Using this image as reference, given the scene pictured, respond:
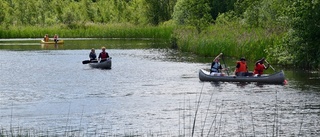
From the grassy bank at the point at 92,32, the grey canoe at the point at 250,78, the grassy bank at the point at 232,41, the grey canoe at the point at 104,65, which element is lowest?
the grassy bank at the point at 92,32

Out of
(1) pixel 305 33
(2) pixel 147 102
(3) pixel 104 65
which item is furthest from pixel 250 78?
(3) pixel 104 65

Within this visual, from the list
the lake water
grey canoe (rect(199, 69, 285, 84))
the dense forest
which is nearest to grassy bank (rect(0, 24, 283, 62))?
the dense forest

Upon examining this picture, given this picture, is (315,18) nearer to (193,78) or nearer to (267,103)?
(193,78)

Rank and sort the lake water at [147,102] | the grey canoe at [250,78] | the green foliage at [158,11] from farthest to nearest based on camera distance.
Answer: the green foliage at [158,11]
the grey canoe at [250,78]
the lake water at [147,102]

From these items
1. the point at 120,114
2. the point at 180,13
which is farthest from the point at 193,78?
the point at 180,13

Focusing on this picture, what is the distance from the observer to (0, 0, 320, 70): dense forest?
38.4m

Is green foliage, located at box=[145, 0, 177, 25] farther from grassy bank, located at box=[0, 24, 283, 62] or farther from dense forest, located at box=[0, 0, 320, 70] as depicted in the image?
grassy bank, located at box=[0, 24, 283, 62]

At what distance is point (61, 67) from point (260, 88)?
54.4ft

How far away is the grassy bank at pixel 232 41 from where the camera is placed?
145 ft

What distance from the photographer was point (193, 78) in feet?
120

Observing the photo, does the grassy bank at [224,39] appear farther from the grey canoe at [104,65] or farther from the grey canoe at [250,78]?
the grey canoe at [104,65]

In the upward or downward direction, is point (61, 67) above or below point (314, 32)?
below

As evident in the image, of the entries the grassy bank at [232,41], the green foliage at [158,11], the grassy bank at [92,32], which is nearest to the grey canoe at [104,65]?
the grassy bank at [232,41]

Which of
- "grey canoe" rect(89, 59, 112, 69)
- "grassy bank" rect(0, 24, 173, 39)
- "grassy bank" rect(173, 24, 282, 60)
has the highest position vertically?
"grassy bank" rect(173, 24, 282, 60)
